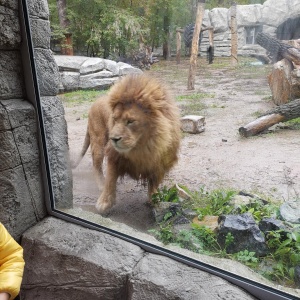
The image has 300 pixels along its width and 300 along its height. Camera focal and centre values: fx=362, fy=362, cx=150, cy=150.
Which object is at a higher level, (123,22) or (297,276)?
(123,22)

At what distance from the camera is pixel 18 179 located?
7.13 feet

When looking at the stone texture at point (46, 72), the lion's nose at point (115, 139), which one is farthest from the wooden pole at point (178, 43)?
the stone texture at point (46, 72)

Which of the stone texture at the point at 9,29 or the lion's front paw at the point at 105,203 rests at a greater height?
the stone texture at the point at 9,29

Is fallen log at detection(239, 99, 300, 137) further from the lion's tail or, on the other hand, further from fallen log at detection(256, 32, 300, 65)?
the lion's tail

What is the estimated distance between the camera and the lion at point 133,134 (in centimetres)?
211

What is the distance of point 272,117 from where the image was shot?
1683mm

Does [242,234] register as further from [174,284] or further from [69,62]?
[69,62]

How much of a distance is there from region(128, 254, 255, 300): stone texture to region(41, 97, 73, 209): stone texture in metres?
0.82

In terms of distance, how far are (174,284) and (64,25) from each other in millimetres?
1499

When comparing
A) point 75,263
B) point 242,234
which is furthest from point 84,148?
point 242,234

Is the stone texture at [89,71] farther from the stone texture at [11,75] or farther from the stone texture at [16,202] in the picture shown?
the stone texture at [16,202]

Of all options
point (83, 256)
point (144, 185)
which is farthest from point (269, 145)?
point (83, 256)

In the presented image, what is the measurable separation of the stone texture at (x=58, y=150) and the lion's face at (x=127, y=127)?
384mm

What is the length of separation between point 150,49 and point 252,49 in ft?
1.70
